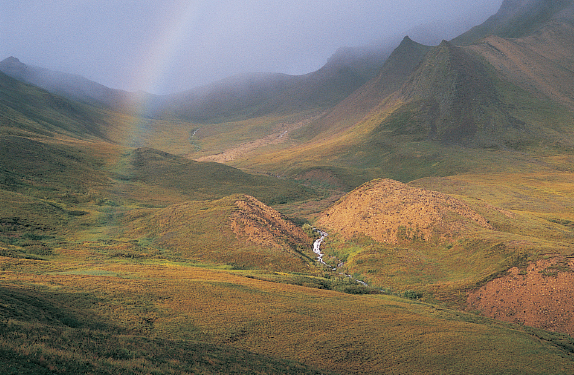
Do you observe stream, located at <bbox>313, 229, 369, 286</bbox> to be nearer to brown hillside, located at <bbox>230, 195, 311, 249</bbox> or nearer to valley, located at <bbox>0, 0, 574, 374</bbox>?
valley, located at <bbox>0, 0, 574, 374</bbox>

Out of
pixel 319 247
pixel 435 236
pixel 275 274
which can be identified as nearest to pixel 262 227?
pixel 319 247

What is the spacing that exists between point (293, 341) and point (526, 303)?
31.4m

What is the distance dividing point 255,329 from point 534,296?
34283 millimetres

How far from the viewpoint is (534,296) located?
1816 inches

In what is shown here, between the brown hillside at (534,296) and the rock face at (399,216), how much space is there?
18761 mm

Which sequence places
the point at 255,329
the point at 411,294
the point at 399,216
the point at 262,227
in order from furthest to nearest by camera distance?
the point at 399,216
the point at 262,227
the point at 411,294
the point at 255,329

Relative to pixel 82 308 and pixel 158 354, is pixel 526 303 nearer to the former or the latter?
pixel 158 354

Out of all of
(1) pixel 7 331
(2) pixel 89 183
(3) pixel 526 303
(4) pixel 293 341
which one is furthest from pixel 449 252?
(2) pixel 89 183

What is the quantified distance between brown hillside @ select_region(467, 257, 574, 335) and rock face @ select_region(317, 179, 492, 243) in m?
18.8

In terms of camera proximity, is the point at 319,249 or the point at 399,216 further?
the point at 319,249

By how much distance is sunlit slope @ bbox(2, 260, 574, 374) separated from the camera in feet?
75.9

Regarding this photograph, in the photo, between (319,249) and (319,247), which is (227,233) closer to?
(319,249)

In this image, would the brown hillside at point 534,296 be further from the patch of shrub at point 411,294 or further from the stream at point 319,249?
the stream at point 319,249

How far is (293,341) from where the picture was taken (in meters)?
29.8
